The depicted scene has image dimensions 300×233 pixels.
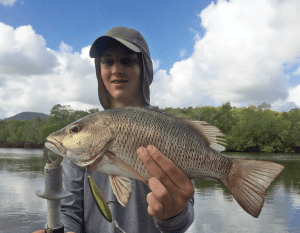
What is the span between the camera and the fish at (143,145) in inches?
78.6

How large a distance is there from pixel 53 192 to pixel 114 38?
187cm

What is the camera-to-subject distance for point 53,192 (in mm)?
1802

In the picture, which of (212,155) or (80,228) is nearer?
(212,155)

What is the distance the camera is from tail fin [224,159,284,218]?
192 centimetres

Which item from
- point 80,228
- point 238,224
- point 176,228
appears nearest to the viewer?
point 176,228

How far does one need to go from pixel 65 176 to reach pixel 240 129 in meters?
69.6

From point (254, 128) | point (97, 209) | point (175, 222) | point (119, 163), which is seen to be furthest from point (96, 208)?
point (254, 128)

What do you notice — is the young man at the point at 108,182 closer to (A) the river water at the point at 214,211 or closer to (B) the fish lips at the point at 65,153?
(B) the fish lips at the point at 65,153

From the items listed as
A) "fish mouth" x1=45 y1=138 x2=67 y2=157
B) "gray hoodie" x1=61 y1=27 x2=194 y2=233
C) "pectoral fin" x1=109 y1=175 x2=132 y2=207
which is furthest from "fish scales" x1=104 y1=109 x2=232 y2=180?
"gray hoodie" x1=61 y1=27 x2=194 y2=233

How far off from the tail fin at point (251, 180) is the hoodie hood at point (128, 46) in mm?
1758

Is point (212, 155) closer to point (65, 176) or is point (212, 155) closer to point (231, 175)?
point (231, 175)

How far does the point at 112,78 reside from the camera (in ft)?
10.4

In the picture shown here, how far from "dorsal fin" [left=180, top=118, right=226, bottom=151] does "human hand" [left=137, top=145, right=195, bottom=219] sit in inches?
13.7

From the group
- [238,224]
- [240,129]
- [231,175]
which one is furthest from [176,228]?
[240,129]
